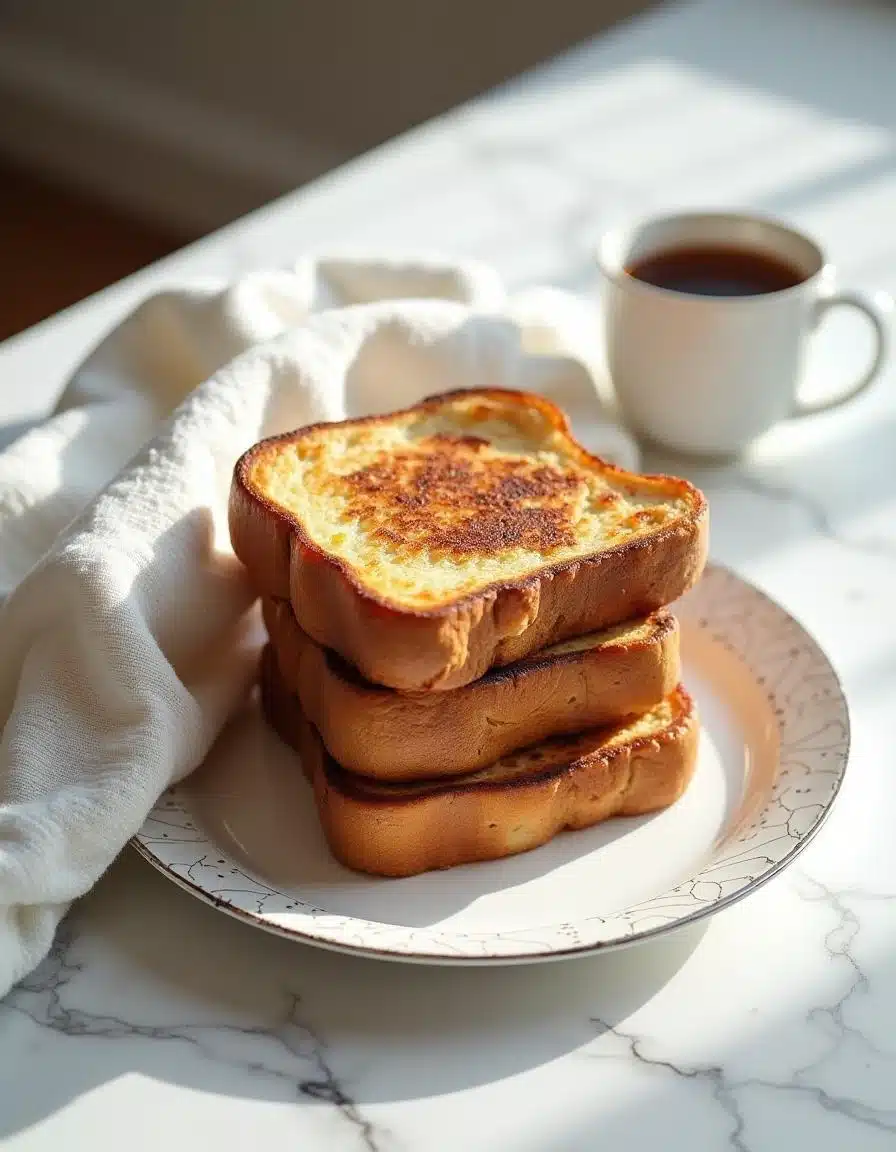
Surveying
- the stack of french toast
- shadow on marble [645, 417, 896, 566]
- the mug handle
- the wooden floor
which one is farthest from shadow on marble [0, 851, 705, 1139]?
the wooden floor

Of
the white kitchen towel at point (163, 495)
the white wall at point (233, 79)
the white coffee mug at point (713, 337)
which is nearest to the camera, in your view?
the white kitchen towel at point (163, 495)

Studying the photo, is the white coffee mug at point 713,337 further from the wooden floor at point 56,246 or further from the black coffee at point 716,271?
the wooden floor at point 56,246

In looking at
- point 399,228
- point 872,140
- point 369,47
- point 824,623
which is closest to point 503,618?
point 824,623

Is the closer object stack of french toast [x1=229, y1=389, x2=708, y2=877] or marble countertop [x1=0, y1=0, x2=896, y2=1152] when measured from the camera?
marble countertop [x1=0, y1=0, x2=896, y2=1152]

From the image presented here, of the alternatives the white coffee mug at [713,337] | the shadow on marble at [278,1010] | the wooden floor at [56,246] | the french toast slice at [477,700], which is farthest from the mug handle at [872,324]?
the wooden floor at [56,246]

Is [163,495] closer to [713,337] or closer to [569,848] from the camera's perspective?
[569,848]

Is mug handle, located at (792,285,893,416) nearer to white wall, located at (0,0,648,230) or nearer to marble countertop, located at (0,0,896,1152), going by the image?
marble countertop, located at (0,0,896,1152)
